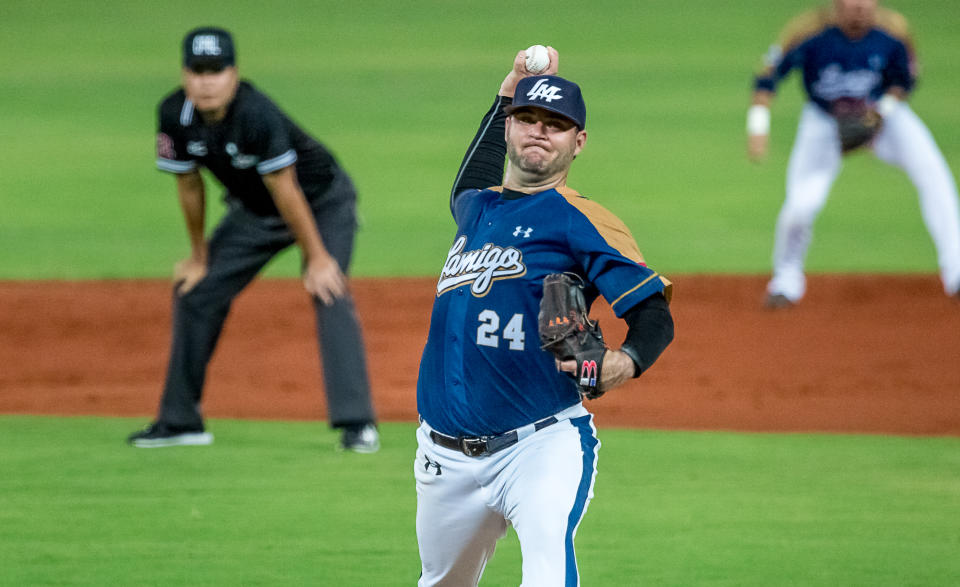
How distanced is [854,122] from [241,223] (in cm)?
531

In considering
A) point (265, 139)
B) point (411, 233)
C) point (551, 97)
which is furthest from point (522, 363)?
point (411, 233)

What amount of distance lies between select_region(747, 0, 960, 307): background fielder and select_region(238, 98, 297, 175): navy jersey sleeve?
498 cm

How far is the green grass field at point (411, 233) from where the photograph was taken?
18.6 ft

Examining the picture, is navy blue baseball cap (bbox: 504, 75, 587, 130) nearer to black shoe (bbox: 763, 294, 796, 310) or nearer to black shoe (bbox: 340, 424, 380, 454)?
black shoe (bbox: 340, 424, 380, 454)

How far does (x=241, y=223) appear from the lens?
7.45 m

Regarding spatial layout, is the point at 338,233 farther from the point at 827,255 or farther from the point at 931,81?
the point at 931,81

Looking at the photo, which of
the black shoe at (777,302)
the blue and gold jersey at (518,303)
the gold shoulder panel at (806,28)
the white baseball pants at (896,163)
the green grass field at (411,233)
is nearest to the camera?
the blue and gold jersey at (518,303)

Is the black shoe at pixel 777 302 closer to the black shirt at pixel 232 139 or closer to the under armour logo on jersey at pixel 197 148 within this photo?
the black shirt at pixel 232 139

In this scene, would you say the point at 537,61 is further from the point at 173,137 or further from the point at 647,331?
the point at 173,137

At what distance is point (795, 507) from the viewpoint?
249 inches

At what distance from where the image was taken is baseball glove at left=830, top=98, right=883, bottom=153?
10.7 metres

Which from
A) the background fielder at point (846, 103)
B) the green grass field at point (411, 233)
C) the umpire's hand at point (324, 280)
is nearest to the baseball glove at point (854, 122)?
the background fielder at point (846, 103)

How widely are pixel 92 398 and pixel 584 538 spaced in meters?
4.13

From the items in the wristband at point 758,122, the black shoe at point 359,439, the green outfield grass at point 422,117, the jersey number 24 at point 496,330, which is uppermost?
the jersey number 24 at point 496,330
